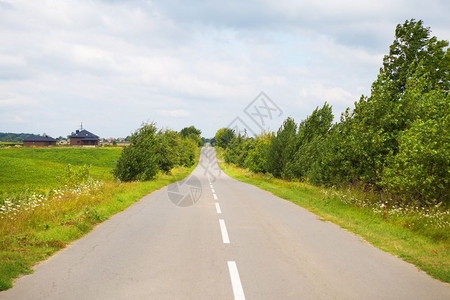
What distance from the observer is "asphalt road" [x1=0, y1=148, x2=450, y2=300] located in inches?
180

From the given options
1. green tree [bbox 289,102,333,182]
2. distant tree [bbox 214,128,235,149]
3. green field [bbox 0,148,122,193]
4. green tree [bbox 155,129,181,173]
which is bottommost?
green field [bbox 0,148,122,193]

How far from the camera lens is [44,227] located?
27.5ft

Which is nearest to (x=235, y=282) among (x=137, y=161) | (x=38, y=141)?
(x=137, y=161)

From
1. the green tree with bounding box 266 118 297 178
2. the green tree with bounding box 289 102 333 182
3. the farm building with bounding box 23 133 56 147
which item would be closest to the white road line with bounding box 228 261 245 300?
the green tree with bounding box 289 102 333 182

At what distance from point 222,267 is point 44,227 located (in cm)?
531

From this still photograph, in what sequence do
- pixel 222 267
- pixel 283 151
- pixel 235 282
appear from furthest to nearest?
pixel 283 151, pixel 222 267, pixel 235 282

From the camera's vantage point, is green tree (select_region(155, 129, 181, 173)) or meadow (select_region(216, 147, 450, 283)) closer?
meadow (select_region(216, 147, 450, 283))

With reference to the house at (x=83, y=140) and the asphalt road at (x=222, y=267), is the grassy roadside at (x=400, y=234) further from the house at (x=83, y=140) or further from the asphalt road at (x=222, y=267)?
the house at (x=83, y=140)

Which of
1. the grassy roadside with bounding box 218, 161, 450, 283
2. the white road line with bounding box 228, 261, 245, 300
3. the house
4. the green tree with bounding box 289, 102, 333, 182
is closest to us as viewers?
the white road line with bounding box 228, 261, 245, 300

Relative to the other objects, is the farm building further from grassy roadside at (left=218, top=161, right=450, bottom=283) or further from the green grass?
grassy roadside at (left=218, top=161, right=450, bottom=283)

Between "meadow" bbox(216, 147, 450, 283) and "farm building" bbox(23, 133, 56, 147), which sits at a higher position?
"farm building" bbox(23, 133, 56, 147)

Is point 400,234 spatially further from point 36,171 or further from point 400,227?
point 36,171

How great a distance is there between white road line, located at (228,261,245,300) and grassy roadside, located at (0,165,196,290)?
10.5 ft

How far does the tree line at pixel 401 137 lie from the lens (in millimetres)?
10477
